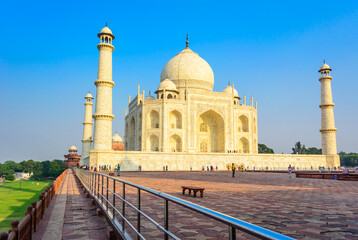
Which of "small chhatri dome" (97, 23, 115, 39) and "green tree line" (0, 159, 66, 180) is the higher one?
"small chhatri dome" (97, 23, 115, 39)

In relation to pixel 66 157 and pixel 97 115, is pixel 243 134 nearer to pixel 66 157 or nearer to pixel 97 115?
pixel 97 115

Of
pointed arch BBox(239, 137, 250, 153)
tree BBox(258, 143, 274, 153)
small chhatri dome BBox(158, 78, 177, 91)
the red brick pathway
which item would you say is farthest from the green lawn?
tree BBox(258, 143, 274, 153)

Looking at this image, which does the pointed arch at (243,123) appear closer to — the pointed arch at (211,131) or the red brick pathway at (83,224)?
the pointed arch at (211,131)

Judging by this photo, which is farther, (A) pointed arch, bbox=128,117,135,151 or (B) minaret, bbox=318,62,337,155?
(A) pointed arch, bbox=128,117,135,151

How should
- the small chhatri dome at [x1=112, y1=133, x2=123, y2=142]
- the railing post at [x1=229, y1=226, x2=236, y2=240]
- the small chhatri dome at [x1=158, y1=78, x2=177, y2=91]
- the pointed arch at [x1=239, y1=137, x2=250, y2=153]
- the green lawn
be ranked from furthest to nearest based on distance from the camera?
the small chhatri dome at [x1=112, y1=133, x2=123, y2=142] < the pointed arch at [x1=239, y1=137, x2=250, y2=153] < the small chhatri dome at [x1=158, y1=78, x2=177, y2=91] < the green lawn < the railing post at [x1=229, y1=226, x2=236, y2=240]

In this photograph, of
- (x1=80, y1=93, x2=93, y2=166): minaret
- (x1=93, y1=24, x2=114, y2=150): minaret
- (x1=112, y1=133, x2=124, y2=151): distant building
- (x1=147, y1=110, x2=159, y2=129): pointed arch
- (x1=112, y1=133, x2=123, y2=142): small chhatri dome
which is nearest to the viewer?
(x1=93, y1=24, x2=114, y2=150): minaret

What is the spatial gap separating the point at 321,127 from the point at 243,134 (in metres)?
8.56

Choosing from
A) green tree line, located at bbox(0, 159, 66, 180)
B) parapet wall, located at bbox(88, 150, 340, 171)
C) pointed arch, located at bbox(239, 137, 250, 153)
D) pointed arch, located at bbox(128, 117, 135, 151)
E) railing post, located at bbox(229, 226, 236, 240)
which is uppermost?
pointed arch, located at bbox(128, 117, 135, 151)

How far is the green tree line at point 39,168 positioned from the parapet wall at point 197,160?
2604 centimetres

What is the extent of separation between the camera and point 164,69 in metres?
37.9

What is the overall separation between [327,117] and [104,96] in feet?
77.9

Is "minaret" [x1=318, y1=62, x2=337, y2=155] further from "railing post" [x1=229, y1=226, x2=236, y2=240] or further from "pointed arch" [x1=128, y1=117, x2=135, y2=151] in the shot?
"railing post" [x1=229, y1=226, x2=236, y2=240]

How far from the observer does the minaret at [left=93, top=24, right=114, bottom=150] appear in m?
23.5

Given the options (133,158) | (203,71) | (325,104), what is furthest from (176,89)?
(325,104)
